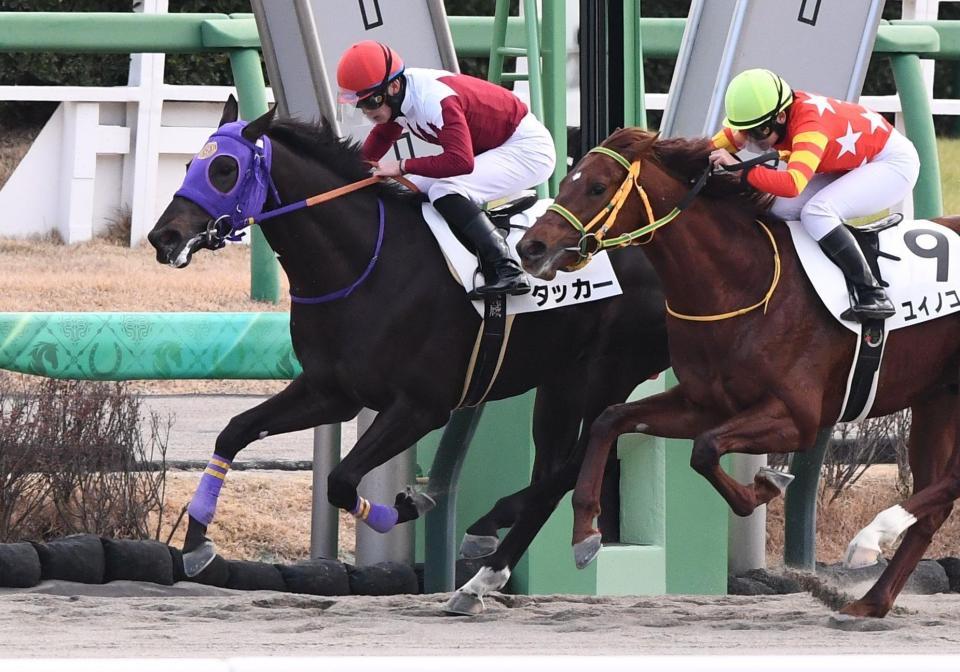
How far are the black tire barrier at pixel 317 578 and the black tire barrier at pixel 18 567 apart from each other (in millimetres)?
978

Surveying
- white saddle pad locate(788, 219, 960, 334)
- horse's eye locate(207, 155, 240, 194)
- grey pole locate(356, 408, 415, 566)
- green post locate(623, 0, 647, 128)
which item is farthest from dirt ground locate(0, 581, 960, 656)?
green post locate(623, 0, 647, 128)

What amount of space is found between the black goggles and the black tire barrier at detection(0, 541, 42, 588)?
6.54ft

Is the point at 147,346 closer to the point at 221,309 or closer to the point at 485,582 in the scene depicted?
the point at 485,582

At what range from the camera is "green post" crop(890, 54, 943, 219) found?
9664mm

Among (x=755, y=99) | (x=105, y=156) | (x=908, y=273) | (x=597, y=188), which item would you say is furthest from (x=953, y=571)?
(x=105, y=156)

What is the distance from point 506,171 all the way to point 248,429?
1239 millimetres

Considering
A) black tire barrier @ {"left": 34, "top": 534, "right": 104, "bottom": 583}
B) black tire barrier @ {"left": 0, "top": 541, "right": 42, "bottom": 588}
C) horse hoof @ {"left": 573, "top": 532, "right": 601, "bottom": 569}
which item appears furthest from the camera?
black tire barrier @ {"left": 34, "top": 534, "right": 104, "bottom": 583}

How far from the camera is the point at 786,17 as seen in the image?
309 inches

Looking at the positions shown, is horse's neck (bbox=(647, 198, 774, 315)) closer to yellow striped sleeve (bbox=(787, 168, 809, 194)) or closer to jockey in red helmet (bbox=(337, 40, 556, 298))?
yellow striped sleeve (bbox=(787, 168, 809, 194))

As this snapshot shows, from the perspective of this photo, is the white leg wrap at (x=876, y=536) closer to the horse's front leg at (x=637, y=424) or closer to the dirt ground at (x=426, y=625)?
the dirt ground at (x=426, y=625)

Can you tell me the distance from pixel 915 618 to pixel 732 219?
1475 millimetres

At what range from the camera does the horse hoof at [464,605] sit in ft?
20.0

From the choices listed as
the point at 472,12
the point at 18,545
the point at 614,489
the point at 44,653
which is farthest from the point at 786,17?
the point at 472,12

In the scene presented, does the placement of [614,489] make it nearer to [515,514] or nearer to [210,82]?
[515,514]
